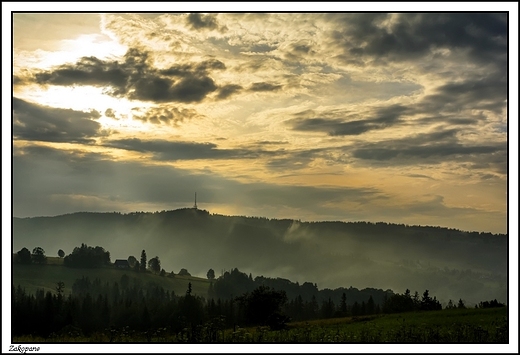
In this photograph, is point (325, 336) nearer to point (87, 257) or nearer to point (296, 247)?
point (296, 247)

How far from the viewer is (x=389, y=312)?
151 feet

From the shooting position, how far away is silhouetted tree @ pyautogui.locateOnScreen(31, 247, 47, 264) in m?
58.4

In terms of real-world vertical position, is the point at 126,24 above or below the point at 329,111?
above

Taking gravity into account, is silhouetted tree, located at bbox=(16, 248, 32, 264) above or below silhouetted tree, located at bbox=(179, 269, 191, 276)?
above

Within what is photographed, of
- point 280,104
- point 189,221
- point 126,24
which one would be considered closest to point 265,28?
point 280,104

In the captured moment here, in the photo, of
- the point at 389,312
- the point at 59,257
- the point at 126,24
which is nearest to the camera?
the point at 126,24

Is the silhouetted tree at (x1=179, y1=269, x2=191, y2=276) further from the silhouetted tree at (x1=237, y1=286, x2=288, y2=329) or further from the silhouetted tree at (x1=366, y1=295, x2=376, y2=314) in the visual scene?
the silhouetted tree at (x1=237, y1=286, x2=288, y2=329)

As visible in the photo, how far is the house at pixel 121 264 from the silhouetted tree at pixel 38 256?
38.6 ft

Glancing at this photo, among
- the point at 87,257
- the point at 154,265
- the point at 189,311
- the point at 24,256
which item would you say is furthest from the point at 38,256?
the point at 189,311

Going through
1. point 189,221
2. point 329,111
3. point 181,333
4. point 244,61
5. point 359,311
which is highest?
point 244,61

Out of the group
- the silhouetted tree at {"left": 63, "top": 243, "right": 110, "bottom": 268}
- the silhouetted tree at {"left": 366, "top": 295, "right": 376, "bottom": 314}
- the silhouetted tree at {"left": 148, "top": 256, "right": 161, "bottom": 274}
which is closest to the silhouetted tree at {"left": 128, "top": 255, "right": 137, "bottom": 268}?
the silhouetted tree at {"left": 148, "top": 256, "right": 161, "bottom": 274}

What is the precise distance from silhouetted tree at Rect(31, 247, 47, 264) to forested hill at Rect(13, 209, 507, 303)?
4.25 ft

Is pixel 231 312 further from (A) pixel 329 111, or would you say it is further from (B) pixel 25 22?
(B) pixel 25 22

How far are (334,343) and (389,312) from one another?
73.4ft
